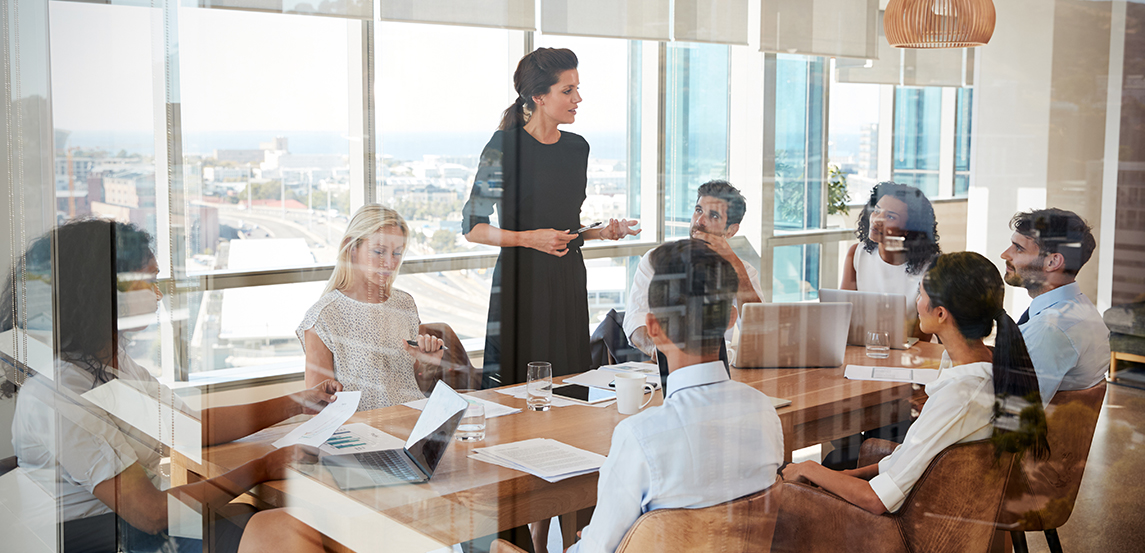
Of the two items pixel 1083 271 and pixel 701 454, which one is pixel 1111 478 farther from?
pixel 701 454

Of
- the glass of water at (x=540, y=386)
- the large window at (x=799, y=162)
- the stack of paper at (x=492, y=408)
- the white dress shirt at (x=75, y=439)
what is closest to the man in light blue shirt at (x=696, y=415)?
the large window at (x=799, y=162)

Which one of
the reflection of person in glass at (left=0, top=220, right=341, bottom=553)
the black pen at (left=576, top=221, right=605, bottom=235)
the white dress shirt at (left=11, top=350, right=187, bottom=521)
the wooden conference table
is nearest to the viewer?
the wooden conference table

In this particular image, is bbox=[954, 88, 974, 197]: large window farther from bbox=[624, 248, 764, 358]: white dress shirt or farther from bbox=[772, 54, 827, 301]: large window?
bbox=[624, 248, 764, 358]: white dress shirt

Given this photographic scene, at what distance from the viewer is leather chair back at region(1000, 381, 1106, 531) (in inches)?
27.8

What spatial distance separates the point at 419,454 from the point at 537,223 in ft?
1.73

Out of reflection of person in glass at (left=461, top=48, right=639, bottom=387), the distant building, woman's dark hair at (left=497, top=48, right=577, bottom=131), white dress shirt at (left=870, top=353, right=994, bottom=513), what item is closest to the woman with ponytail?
white dress shirt at (left=870, top=353, right=994, bottom=513)

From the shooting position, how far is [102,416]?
7.13ft

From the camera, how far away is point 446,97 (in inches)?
52.6

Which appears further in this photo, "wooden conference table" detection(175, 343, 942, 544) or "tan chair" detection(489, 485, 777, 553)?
"tan chair" detection(489, 485, 777, 553)

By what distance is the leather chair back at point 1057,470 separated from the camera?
27.8 inches

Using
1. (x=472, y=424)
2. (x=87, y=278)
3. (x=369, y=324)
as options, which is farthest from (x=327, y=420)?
(x=87, y=278)

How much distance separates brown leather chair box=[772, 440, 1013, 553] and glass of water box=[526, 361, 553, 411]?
552mm

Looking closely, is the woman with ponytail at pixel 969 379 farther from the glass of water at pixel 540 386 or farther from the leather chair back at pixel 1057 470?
the glass of water at pixel 540 386

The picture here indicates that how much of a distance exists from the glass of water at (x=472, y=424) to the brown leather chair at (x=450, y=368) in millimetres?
39
